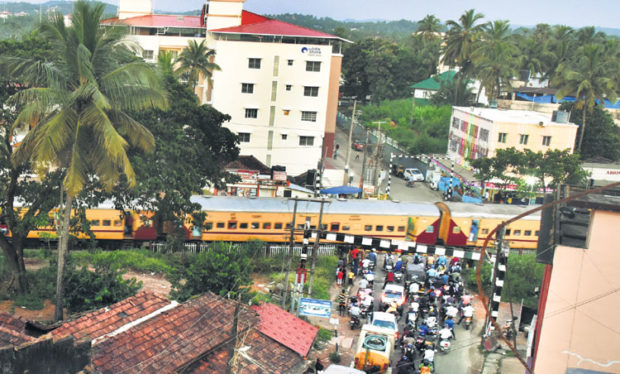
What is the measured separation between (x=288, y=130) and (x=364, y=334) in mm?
26636

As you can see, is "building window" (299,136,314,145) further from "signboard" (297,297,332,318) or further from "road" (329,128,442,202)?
Result: "signboard" (297,297,332,318)

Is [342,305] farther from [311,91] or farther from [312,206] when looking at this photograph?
[311,91]

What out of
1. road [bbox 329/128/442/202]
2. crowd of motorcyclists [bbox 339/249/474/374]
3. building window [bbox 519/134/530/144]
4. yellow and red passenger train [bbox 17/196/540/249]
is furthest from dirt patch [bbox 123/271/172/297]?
building window [bbox 519/134/530/144]

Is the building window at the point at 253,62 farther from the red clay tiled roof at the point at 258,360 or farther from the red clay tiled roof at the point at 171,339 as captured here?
the red clay tiled roof at the point at 258,360

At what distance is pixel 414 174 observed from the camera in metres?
49.2

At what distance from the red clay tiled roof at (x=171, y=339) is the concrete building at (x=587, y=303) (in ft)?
22.0

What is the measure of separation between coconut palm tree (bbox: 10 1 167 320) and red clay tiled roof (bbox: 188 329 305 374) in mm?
5275

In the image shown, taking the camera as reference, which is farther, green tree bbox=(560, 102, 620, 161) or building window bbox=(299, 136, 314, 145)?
green tree bbox=(560, 102, 620, 161)

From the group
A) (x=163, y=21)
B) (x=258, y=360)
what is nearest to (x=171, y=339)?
(x=258, y=360)

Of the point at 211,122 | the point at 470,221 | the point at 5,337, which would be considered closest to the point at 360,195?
the point at 470,221

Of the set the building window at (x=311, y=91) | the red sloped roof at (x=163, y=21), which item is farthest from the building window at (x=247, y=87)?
the red sloped roof at (x=163, y=21)

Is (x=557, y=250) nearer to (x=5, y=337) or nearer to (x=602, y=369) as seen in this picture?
(x=602, y=369)

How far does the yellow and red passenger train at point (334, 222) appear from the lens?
28062mm

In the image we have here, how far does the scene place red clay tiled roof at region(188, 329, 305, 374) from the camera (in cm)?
1386
